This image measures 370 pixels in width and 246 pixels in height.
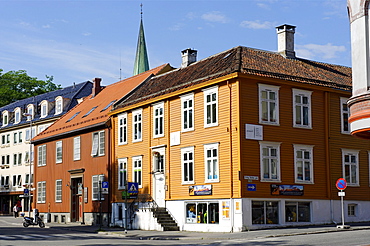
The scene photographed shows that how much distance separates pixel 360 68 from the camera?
16.8 meters

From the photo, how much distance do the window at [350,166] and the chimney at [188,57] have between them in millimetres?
12239

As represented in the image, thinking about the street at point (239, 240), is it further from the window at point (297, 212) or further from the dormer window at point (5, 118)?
the dormer window at point (5, 118)

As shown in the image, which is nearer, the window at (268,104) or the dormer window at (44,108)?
the window at (268,104)

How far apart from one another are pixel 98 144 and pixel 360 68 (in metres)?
29.4

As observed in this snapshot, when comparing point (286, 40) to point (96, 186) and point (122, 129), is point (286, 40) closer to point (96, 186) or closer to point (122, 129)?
point (122, 129)

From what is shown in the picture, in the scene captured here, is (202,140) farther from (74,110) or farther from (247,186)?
(74,110)

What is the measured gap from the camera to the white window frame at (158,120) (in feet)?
121

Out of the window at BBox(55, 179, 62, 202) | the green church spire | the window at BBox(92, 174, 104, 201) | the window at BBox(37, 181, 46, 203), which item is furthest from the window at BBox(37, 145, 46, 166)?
the green church spire

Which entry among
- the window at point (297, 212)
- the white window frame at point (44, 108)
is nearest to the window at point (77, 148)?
the window at point (297, 212)

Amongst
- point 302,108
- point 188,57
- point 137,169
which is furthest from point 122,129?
point 302,108

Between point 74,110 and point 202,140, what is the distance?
22.4 m

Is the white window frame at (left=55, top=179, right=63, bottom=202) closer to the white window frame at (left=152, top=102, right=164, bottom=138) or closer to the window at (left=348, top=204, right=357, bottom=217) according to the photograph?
the white window frame at (left=152, top=102, right=164, bottom=138)

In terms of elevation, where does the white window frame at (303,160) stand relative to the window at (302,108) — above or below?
below

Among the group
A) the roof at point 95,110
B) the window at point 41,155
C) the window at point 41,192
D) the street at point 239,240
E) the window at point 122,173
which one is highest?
the roof at point 95,110
